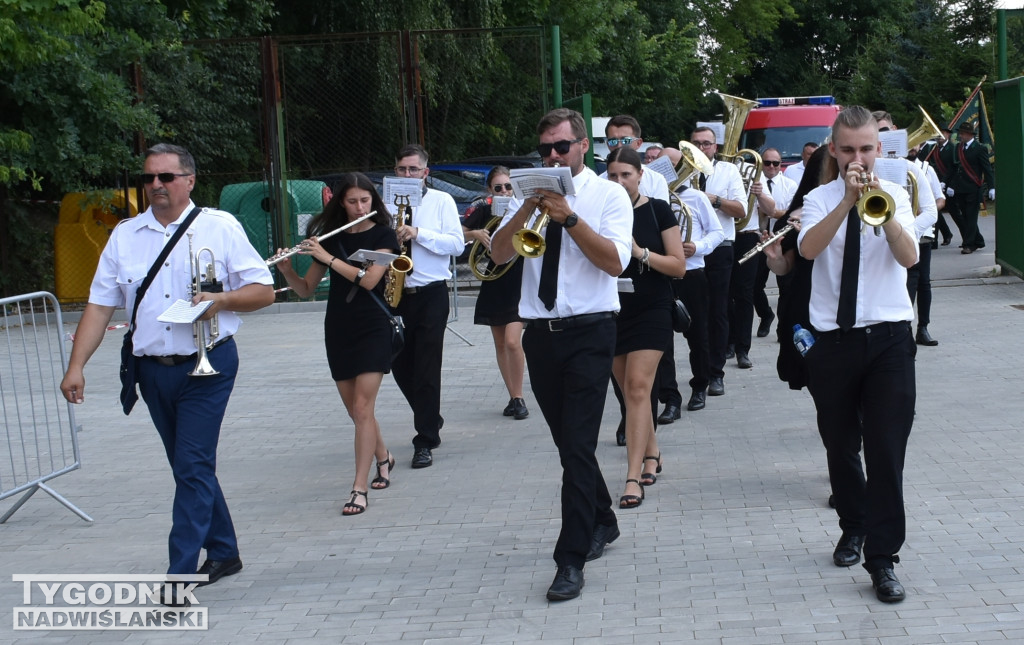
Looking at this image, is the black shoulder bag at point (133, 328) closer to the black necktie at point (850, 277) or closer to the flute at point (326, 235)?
the flute at point (326, 235)

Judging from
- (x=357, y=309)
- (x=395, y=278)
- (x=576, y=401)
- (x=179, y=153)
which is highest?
(x=179, y=153)

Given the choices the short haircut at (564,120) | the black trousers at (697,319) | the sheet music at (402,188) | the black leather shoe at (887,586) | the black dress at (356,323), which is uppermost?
the short haircut at (564,120)

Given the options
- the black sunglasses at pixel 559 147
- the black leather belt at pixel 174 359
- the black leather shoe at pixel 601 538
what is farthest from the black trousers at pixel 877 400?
the black leather belt at pixel 174 359

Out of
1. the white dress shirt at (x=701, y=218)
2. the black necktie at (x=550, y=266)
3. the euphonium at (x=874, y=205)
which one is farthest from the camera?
the white dress shirt at (x=701, y=218)

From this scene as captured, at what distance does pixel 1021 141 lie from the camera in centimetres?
1410

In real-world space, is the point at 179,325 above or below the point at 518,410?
above

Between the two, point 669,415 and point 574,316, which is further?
point 669,415

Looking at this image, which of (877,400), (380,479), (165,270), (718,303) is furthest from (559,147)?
(718,303)

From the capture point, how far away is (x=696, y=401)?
9.02 metres

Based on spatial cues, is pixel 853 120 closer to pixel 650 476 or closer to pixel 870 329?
pixel 870 329

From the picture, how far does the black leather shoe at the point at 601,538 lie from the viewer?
5.62 m

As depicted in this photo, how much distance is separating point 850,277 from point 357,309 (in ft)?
9.55

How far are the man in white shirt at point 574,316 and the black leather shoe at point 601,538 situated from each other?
0.89ft

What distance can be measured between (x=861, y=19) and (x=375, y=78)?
3622cm
